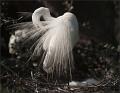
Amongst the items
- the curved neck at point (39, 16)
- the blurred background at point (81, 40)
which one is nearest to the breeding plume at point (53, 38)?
the curved neck at point (39, 16)

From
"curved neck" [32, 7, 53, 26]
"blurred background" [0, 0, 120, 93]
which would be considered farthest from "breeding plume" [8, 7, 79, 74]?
"blurred background" [0, 0, 120, 93]

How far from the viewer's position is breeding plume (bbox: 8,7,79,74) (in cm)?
257

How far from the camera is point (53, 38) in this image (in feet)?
8.46

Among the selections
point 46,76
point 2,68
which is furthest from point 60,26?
point 2,68

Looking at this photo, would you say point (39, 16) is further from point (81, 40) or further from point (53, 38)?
point (81, 40)

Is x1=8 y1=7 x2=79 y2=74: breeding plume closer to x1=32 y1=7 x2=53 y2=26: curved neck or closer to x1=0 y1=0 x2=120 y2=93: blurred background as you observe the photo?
x1=32 y1=7 x2=53 y2=26: curved neck

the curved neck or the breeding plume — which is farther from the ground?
the curved neck

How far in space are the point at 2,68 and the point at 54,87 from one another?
0.62m

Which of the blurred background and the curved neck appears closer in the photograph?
the curved neck

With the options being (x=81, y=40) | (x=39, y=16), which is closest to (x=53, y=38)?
(x=39, y=16)

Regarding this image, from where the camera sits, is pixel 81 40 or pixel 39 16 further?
pixel 81 40

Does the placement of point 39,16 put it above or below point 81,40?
above

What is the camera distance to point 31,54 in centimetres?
282

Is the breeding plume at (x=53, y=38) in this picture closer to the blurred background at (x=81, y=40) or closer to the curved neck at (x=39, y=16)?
the curved neck at (x=39, y=16)
